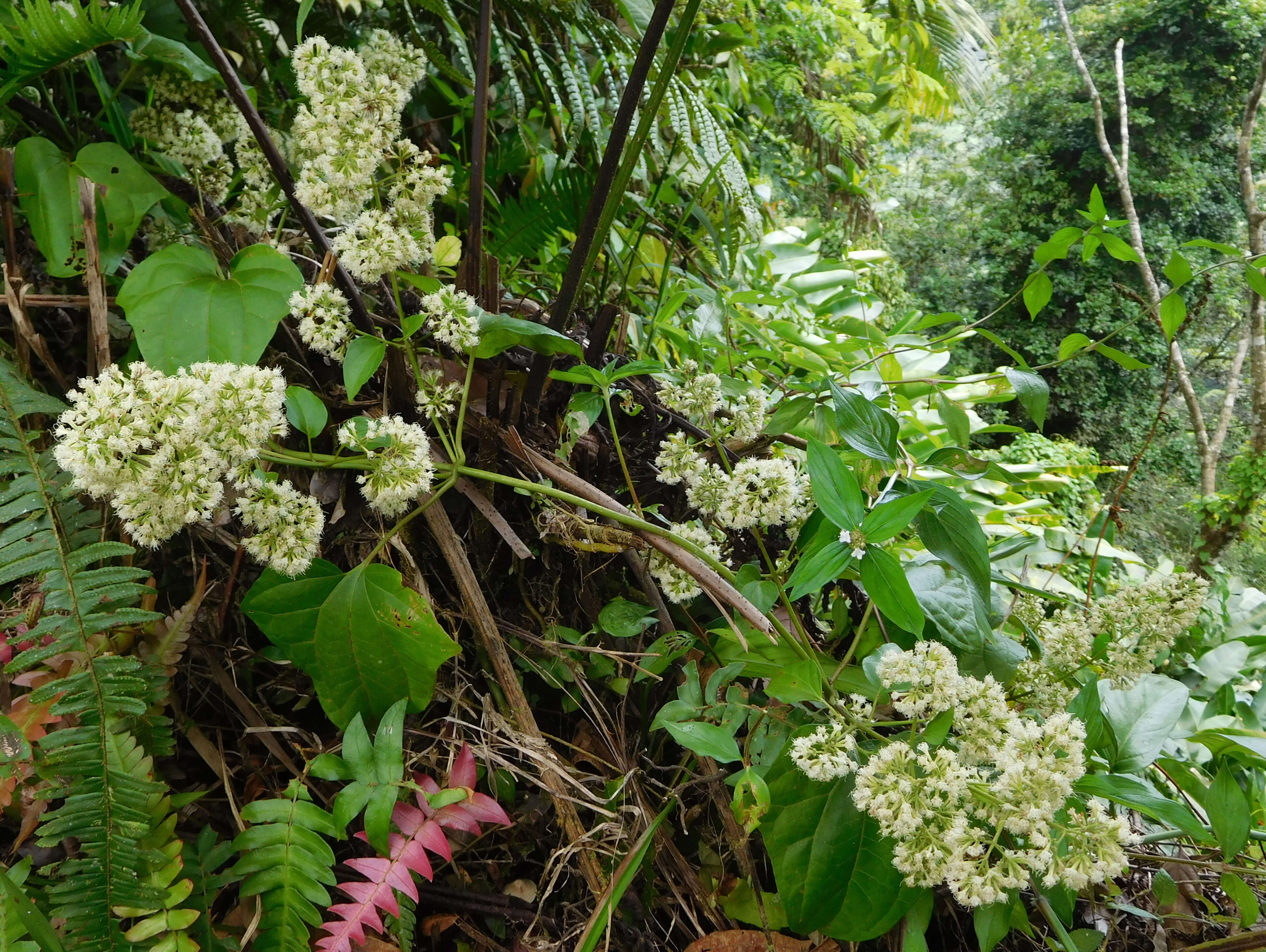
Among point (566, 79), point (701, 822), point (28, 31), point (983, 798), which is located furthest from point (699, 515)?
point (28, 31)

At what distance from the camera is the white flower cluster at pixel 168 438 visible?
1.90 ft

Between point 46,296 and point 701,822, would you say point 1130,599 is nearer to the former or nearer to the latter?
point 701,822

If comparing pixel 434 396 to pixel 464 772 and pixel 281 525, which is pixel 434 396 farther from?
pixel 464 772

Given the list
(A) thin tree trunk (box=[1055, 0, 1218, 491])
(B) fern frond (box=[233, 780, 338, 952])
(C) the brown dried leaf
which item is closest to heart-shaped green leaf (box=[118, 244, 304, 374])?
(C) the brown dried leaf

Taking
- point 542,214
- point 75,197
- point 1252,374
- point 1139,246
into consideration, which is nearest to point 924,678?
point 542,214

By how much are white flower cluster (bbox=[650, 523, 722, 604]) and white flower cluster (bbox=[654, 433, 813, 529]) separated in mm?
29

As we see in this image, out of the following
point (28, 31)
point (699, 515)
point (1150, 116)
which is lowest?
point (699, 515)

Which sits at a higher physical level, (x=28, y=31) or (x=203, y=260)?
(x=28, y=31)

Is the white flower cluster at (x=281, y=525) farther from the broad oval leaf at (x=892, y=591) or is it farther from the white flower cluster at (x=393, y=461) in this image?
the broad oval leaf at (x=892, y=591)

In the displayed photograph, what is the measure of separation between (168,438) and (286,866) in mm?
366

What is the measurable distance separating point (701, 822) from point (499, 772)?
228mm

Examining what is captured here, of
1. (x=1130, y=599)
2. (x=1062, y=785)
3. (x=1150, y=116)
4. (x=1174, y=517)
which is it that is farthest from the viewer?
(x=1150, y=116)

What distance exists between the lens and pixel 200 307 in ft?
2.29

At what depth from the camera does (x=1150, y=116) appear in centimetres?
1074
